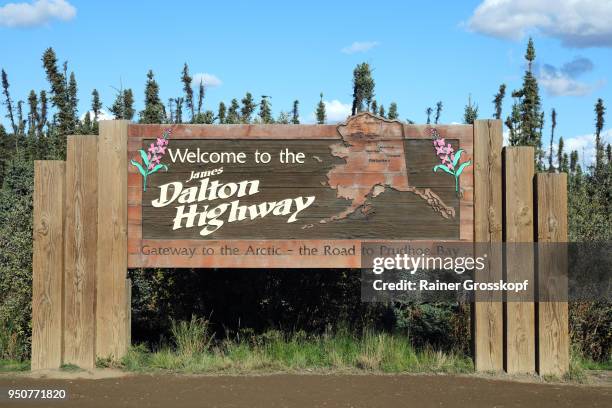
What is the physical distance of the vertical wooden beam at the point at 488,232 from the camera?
28.7 ft

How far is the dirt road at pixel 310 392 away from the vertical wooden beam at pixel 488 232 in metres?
0.48

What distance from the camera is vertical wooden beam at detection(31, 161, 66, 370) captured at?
8.76 metres

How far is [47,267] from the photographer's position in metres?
8.84

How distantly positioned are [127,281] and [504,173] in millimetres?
4774

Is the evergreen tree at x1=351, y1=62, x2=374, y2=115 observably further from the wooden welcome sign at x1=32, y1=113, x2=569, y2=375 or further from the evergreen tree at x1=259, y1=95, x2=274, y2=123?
the wooden welcome sign at x1=32, y1=113, x2=569, y2=375

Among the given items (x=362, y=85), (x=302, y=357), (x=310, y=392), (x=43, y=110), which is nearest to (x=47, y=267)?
(x=302, y=357)

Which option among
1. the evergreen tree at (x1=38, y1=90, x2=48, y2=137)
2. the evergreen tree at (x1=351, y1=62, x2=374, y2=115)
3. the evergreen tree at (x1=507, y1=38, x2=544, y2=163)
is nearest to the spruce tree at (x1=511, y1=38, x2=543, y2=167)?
the evergreen tree at (x1=507, y1=38, x2=544, y2=163)

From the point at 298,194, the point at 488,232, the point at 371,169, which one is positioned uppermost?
the point at 371,169

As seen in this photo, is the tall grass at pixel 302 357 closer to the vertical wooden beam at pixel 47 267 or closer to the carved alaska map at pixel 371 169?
the vertical wooden beam at pixel 47 267

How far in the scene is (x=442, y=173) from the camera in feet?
29.3

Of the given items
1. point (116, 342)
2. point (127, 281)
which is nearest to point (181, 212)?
point (127, 281)

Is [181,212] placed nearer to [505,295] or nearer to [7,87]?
[505,295]

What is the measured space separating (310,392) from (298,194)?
8.20 feet

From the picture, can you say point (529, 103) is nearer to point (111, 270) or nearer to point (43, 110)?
point (111, 270)
